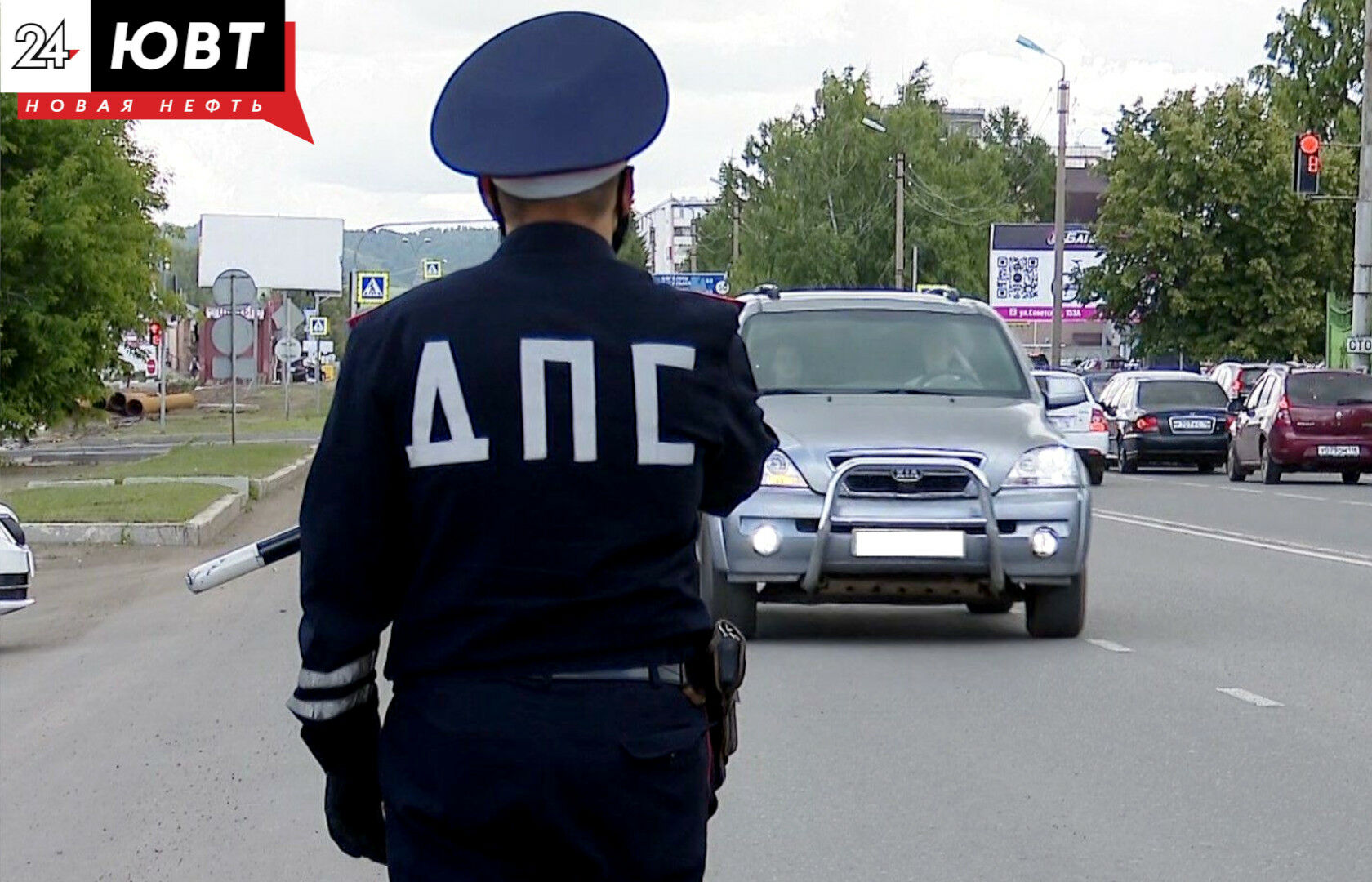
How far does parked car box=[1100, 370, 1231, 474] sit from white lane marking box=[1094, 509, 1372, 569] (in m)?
12.0

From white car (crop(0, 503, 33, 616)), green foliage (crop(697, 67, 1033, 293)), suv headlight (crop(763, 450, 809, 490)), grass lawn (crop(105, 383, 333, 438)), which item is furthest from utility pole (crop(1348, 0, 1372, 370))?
green foliage (crop(697, 67, 1033, 293))

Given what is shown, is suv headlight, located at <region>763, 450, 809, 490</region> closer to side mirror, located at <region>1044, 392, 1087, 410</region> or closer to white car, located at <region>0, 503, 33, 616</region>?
side mirror, located at <region>1044, 392, 1087, 410</region>

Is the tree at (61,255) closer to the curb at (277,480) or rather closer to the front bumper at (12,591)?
the curb at (277,480)

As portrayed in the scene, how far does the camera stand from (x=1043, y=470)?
11.1 metres

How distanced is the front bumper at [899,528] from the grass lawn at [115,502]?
358 inches

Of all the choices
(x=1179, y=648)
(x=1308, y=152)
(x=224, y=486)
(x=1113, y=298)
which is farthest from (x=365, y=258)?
(x=1179, y=648)

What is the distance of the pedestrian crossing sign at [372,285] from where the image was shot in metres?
51.6

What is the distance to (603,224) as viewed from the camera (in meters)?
3.17

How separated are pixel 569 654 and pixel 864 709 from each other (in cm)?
646

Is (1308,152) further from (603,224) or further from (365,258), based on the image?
(365,258)

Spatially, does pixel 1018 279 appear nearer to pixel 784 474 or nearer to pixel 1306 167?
pixel 1306 167

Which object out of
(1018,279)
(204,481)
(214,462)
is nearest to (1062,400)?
(204,481)

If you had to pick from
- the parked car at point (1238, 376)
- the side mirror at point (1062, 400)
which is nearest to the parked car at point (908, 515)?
the side mirror at point (1062, 400)

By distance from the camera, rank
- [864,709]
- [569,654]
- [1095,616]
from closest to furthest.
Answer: [569,654], [864,709], [1095,616]
